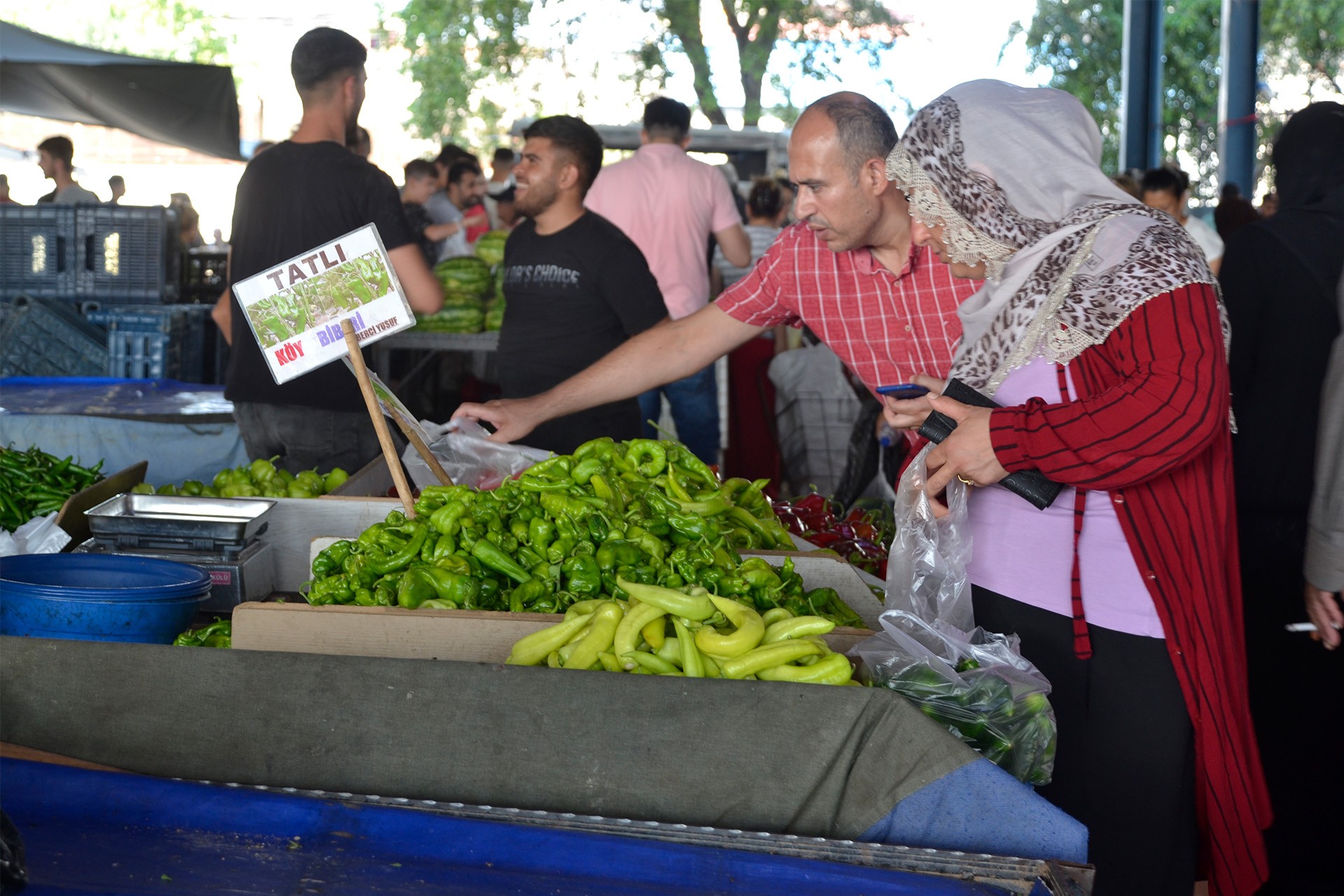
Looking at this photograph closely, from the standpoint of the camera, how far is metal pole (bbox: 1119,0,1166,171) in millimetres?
12781

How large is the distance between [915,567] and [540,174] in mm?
2468

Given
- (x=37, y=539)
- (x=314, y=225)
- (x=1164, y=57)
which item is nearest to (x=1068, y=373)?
(x=37, y=539)

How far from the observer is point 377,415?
8.54ft

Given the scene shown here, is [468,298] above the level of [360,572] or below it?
above

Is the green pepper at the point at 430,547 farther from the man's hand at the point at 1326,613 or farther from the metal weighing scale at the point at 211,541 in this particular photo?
the man's hand at the point at 1326,613

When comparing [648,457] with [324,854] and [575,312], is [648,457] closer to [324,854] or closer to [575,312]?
[324,854]

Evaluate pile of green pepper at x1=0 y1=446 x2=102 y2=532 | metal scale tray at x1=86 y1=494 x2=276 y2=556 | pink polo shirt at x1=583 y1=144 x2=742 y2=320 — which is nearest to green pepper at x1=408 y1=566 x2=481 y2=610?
metal scale tray at x1=86 y1=494 x2=276 y2=556

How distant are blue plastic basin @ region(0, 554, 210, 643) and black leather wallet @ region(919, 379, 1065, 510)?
4.65ft

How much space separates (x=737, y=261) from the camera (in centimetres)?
607

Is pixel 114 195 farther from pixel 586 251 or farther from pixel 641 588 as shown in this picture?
pixel 641 588

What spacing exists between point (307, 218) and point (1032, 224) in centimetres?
235

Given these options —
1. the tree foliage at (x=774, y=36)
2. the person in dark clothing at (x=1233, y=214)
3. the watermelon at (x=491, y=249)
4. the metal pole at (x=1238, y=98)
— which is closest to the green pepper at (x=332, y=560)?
the watermelon at (x=491, y=249)

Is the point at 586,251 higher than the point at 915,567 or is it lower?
higher

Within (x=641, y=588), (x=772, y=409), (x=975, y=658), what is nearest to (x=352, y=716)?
(x=641, y=588)
